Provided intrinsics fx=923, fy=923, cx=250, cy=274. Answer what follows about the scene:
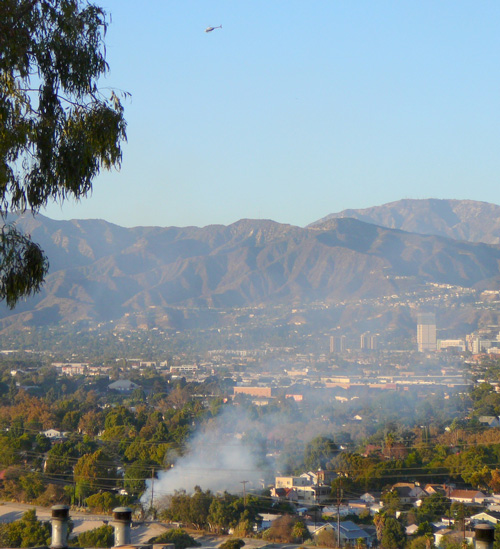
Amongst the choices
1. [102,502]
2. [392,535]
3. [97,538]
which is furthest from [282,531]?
[102,502]

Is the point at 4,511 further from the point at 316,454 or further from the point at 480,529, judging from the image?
the point at 480,529

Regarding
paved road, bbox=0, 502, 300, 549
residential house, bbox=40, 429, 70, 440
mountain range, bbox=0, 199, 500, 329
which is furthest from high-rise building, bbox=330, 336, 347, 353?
paved road, bbox=0, 502, 300, 549

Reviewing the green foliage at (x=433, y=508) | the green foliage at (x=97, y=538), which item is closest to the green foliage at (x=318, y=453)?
the green foliage at (x=433, y=508)

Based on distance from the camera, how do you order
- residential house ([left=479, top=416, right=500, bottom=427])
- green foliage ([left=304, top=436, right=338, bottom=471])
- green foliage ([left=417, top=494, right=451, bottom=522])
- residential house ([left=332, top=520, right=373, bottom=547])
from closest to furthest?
residential house ([left=332, top=520, right=373, bottom=547]) → green foliage ([left=417, top=494, right=451, bottom=522]) → green foliage ([left=304, top=436, right=338, bottom=471]) → residential house ([left=479, top=416, right=500, bottom=427])

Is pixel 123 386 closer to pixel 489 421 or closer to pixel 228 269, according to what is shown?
pixel 489 421

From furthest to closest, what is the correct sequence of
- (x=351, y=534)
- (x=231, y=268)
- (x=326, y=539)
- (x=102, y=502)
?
1. (x=231, y=268)
2. (x=102, y=502)
3. (x=351, y=534)
4. (x=326, y=539)

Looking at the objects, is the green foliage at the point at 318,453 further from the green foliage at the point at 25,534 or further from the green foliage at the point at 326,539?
the green foliage at the point at 25,534

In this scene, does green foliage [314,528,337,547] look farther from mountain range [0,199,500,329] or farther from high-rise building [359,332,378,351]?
mountain range [0,199,500,329]
